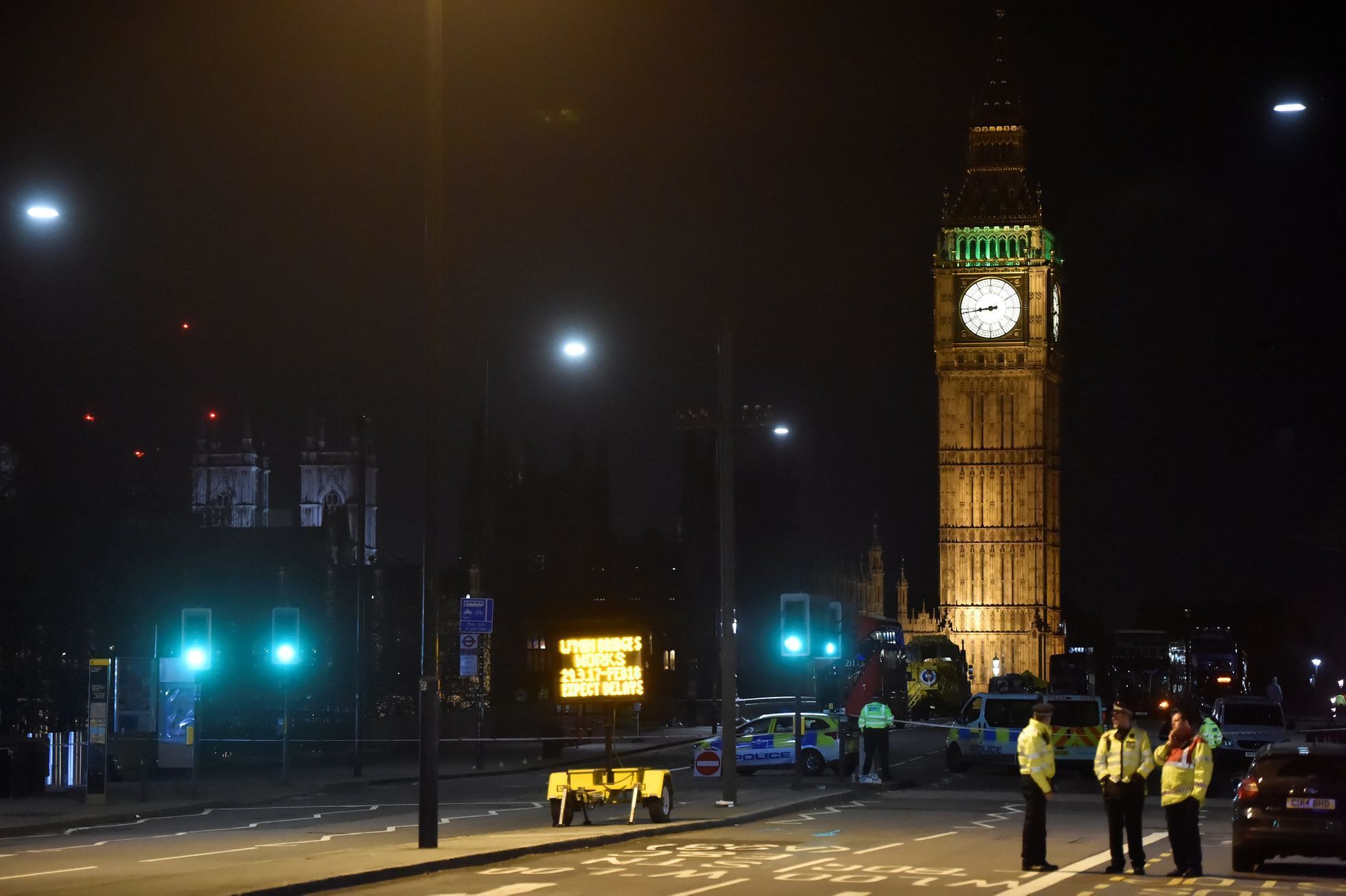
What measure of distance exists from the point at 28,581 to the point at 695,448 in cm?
6815

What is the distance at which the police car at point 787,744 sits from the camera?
38750mm

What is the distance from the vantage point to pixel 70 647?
121 feet

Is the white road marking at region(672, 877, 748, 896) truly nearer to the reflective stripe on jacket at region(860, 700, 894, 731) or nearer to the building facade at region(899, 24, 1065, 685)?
the reflective stripe on jacket at region(860, 700, 894, 731)

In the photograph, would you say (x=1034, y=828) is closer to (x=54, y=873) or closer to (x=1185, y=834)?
(x=1185, y=834)

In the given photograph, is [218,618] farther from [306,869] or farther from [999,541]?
[999,541]

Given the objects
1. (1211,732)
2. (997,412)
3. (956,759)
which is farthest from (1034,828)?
(997,412)

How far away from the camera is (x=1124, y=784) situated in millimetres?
18469

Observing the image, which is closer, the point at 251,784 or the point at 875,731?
the point at 875,731

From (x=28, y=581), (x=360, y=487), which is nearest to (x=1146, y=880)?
(x=28, y=581)

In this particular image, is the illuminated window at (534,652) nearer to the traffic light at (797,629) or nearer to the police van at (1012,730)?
the police van at (1012,730)

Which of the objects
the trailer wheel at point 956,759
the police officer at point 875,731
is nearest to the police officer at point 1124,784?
the police officer at point 875,731

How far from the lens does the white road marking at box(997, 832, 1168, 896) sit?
1642cm

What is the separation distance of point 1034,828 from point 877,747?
16.8 m

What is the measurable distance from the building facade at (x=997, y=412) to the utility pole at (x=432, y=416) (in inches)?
3936
